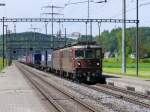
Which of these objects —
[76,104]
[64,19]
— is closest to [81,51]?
[76,104]

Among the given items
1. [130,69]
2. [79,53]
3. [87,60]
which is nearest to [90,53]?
[87,60]

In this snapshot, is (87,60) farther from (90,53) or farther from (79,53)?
(79,53)

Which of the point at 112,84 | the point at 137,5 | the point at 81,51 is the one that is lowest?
the point at 112,84

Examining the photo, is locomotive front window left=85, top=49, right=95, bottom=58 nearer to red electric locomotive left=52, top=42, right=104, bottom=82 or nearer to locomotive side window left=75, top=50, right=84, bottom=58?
red electric locomotive left=52, top=42, right=104, bottom=82

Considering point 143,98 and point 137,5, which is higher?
point 137,5

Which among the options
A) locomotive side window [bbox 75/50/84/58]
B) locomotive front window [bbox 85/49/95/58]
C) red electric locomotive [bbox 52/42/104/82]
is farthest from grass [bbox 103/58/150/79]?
locomotive side window [bbox 75/50/84/58]

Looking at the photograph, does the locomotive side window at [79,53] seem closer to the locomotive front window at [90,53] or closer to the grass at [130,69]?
the locomotive front window at [90,53]

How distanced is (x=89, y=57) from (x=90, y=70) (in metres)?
0.98

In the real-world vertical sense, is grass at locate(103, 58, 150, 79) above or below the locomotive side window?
below

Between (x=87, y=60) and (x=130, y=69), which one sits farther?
(x=130, y=69)

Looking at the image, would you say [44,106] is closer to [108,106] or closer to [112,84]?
[108,106]

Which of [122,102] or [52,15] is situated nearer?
[122,102]

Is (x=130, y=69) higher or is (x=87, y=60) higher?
(x=87, y=60)

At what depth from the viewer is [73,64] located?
40.6m
